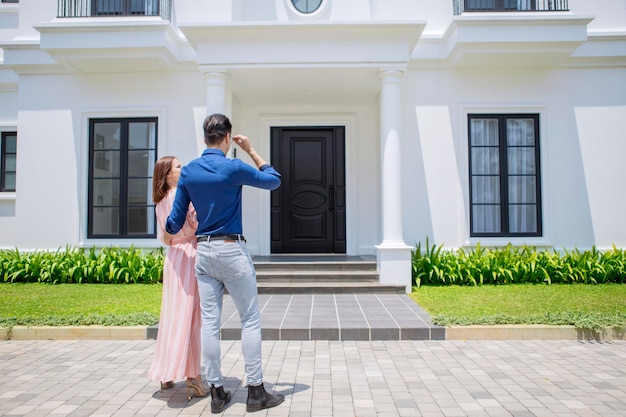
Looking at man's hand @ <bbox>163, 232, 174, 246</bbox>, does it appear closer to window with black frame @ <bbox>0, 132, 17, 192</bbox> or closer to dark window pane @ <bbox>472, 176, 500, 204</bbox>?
dark window pane @ <bbox>472, 176, 500, 204</bbox>

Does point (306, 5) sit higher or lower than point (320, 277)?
higher

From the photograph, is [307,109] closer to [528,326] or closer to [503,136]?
[503,136]

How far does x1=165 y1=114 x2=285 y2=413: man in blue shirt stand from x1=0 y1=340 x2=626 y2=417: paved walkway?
8.0 inches

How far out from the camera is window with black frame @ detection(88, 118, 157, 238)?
9359mm

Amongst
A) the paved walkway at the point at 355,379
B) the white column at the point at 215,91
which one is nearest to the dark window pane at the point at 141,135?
the white column at the point at 215,91

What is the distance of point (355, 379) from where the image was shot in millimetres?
3953

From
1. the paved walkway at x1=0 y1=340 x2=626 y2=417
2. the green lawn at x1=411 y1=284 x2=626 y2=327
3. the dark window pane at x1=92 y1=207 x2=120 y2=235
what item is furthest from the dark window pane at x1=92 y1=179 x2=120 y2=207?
the green lawn at x1=411 y1=284 x2=626 y2=327

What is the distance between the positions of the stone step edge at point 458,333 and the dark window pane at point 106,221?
13.5 feet

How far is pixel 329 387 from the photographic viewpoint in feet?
12.3

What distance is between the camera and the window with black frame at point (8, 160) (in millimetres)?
10602

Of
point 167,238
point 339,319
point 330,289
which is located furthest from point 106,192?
point 167,238

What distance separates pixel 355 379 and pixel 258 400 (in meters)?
0.97

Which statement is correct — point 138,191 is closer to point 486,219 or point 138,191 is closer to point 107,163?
point 107,163

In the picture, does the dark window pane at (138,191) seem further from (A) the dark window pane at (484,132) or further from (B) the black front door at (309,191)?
(A) the dark window pane at (484,132)
